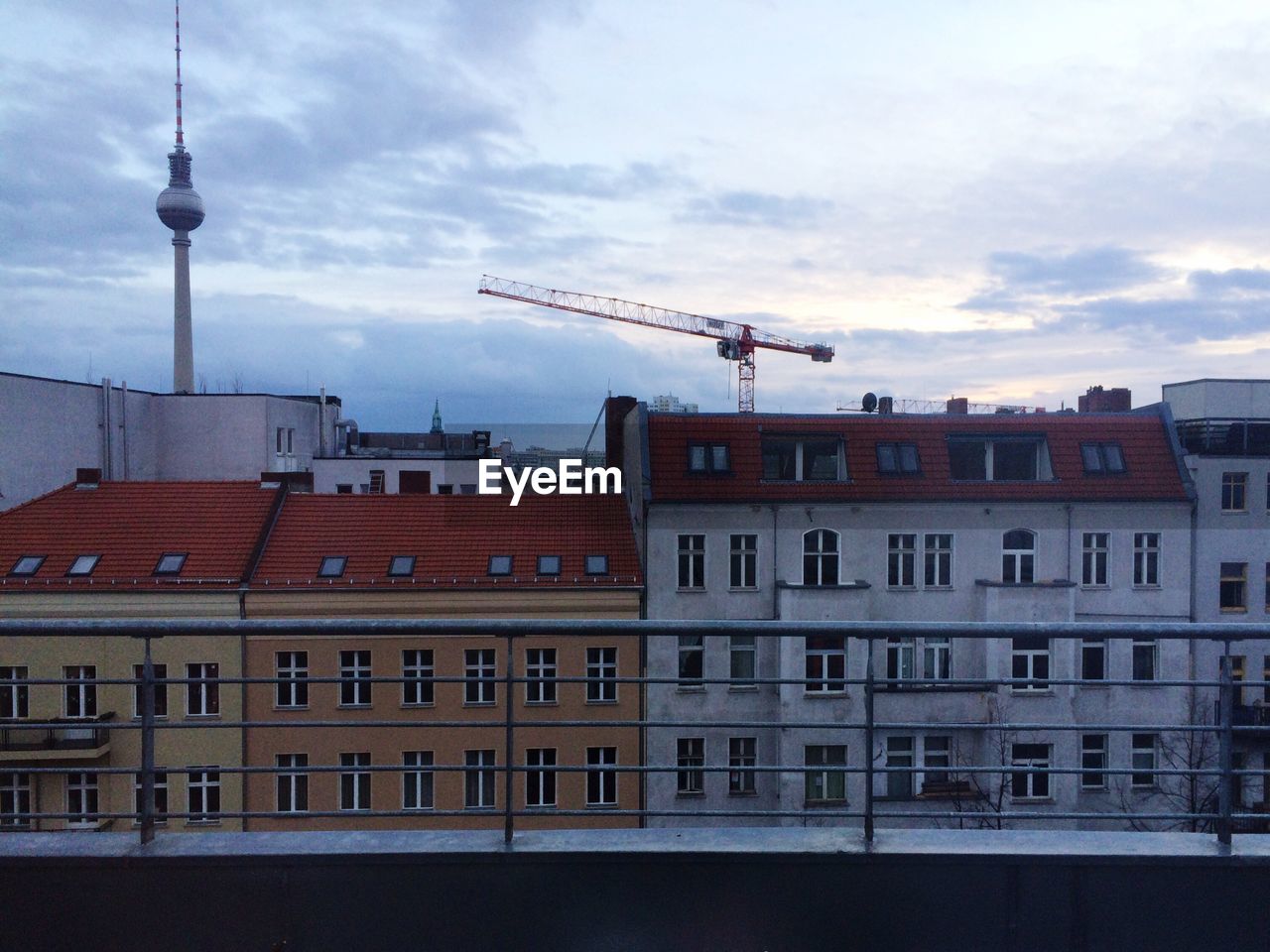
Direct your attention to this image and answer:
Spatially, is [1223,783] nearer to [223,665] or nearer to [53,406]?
[223,665]

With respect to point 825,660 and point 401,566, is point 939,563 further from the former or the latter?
point 401,566

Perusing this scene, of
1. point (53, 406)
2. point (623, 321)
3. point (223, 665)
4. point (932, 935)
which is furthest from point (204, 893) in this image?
point (623, 321)

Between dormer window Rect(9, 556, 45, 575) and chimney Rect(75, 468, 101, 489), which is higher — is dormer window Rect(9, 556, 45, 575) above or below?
below

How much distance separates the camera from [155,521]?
19844 millimetres

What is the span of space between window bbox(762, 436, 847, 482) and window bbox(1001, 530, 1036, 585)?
3.97 meters

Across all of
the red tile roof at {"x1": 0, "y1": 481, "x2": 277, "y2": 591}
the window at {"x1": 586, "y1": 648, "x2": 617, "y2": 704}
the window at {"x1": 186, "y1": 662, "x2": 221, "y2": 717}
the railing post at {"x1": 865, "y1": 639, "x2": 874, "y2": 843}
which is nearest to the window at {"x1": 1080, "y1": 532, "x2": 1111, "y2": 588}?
the window at {"x1": 586, "y1": 648, "x2": 617, "y2": 704}

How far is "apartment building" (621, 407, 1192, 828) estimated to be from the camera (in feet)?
61.7

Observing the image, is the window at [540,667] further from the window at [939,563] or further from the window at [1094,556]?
the window at [1094,556]

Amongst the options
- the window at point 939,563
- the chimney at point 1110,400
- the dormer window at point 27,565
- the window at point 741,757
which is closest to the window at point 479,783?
the window at point 741,757

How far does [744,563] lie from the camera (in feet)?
65.6

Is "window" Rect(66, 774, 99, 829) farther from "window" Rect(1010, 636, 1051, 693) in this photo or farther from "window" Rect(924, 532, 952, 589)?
"window" Rect(1010, 636, 1051, 693)

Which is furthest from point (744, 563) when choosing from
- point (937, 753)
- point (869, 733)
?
point (869, 733)

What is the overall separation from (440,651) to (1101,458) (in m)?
15.7

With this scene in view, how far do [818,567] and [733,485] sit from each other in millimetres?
2643
